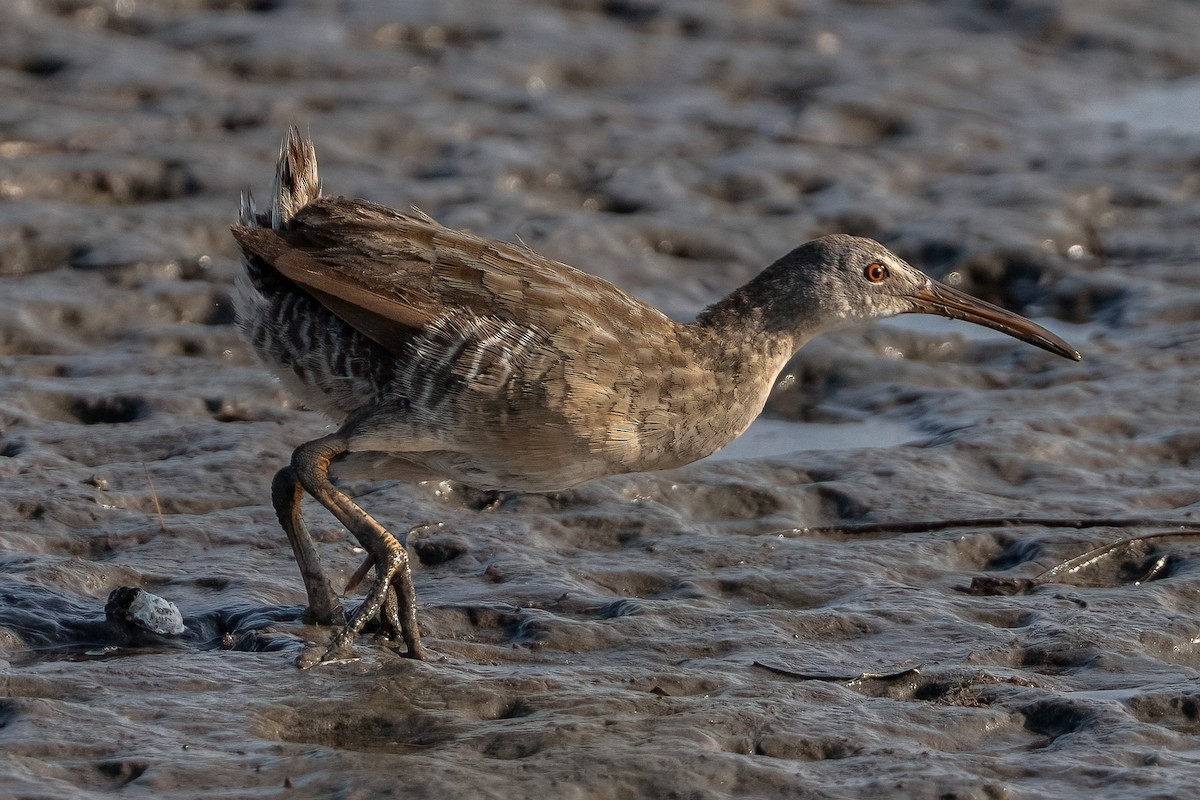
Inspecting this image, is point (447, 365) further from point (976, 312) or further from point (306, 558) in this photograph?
point (976, 312)

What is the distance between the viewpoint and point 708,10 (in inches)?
492

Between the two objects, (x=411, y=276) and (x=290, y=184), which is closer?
(x=411, y=276)

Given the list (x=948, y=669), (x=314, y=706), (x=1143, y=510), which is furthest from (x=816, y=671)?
(x=1143, y=510)

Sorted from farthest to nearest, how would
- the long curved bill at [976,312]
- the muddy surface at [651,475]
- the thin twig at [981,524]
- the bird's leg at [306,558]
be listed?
the thin twig at [981,524]
the long curved bill at [976,312]
the bird's leg at [306,558]
the muddy surface at [651,475]

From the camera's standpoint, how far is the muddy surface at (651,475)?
15.4 feet

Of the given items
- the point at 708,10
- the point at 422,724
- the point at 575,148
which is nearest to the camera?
the point at 422,724

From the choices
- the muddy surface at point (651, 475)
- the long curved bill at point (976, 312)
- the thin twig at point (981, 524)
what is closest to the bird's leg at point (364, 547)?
the muddy surface at point (651, 475)

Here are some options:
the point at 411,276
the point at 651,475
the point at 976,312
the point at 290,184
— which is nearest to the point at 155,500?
the point at 290,184

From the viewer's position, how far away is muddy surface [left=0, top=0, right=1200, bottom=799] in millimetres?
4695

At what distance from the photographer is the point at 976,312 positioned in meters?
6.29

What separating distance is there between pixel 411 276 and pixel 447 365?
13.1 inches

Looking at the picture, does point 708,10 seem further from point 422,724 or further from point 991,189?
point 422,724

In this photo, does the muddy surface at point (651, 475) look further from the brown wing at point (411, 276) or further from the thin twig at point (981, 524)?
the brown wing at point (411, 276)

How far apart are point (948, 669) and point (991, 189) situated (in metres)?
5.50
